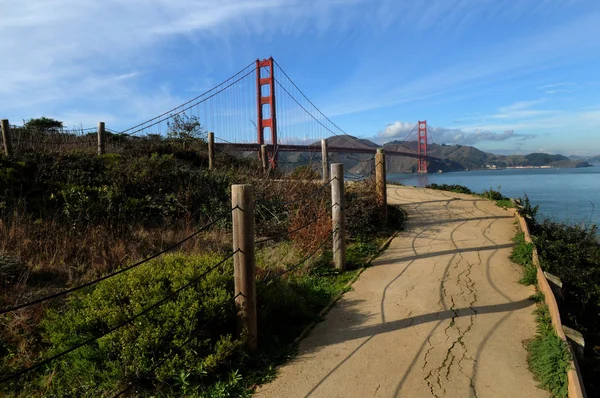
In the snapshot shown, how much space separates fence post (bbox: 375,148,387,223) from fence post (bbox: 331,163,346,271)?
2.76 metres

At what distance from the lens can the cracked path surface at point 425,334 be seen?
109 inches

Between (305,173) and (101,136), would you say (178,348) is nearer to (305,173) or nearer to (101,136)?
(305,173)

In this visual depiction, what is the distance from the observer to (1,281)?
4.20m

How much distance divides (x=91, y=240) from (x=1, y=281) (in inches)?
54.2

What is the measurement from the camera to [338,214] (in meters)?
5.36

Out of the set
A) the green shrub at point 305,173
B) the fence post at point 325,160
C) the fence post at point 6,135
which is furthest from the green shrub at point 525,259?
the fence post at point 6,135

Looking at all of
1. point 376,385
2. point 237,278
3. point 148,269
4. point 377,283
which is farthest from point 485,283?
point 148,269

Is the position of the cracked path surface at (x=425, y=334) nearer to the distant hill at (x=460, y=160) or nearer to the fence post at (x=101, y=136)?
the fence post at (x=101, y=136)

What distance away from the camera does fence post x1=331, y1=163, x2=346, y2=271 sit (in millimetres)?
5270

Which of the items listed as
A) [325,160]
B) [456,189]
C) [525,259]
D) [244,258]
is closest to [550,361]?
[244,258]

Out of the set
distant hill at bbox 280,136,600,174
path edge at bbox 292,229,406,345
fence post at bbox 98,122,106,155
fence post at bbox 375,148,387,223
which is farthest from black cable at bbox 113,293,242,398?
distant hill at bbox 280,136,600,174

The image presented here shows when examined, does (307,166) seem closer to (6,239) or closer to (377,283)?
(377,283)

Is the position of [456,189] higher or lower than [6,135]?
lower

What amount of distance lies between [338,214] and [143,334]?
3149 millimetres
